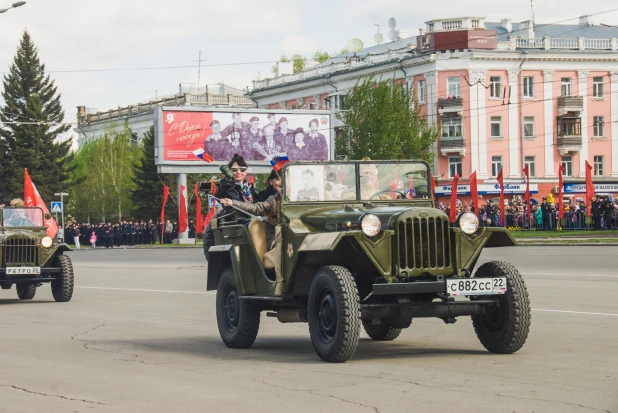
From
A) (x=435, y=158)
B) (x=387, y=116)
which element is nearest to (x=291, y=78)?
(x=435, y=158)

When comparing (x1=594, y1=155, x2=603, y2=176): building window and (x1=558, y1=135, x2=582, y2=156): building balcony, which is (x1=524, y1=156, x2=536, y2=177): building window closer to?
(x1=558, y1=135, x2=582, y2=156): building balcony

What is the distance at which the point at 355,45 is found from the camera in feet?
293

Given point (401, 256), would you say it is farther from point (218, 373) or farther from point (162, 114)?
point (162, 114)

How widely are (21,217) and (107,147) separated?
249ft

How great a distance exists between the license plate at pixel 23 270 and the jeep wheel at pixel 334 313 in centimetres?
1189

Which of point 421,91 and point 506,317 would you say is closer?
point 506,317

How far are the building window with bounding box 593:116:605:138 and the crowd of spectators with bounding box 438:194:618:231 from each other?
24.8 m

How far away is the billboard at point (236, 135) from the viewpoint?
6619 cm

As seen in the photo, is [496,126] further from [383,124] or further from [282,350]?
[282,350]

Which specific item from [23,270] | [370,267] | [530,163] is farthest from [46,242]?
[530,163]

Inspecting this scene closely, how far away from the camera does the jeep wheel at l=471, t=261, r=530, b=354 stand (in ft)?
33.8

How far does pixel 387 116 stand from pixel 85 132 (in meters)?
59.3

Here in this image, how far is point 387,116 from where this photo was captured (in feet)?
227

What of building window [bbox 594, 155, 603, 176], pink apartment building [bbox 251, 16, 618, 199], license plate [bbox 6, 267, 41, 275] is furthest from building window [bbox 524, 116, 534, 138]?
license plate [bbox 6, 267, 41, 275]
